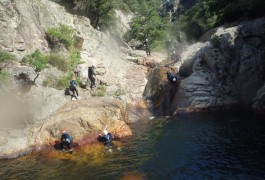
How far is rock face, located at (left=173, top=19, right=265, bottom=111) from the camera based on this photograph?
32.9m

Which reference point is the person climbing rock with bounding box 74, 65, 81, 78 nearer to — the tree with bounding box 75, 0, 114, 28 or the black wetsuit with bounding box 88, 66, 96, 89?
the black wetsuit with bounding box 88, 66, 96, 89

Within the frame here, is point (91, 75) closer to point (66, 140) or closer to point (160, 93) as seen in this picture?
point (160, 93)

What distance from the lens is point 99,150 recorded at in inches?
1008

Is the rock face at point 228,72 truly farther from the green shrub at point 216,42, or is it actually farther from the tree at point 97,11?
the tree at point 97,11

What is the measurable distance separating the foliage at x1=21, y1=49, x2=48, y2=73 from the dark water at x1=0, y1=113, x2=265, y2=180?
1086 cm

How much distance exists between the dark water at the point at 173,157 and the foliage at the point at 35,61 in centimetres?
1086

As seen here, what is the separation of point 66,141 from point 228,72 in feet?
→ 61.4

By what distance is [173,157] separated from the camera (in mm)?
22234

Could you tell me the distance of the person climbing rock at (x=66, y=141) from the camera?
26.0 meters

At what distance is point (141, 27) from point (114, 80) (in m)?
21.8

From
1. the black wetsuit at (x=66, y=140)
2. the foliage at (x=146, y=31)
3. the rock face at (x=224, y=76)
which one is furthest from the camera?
the foliage at (x=146, y=31)

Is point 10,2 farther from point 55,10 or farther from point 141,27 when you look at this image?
point 141,27

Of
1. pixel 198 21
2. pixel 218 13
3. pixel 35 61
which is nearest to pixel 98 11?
pixel 218 13

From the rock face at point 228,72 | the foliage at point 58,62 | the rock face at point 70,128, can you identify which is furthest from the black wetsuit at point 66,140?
the foliage at point 58,62
